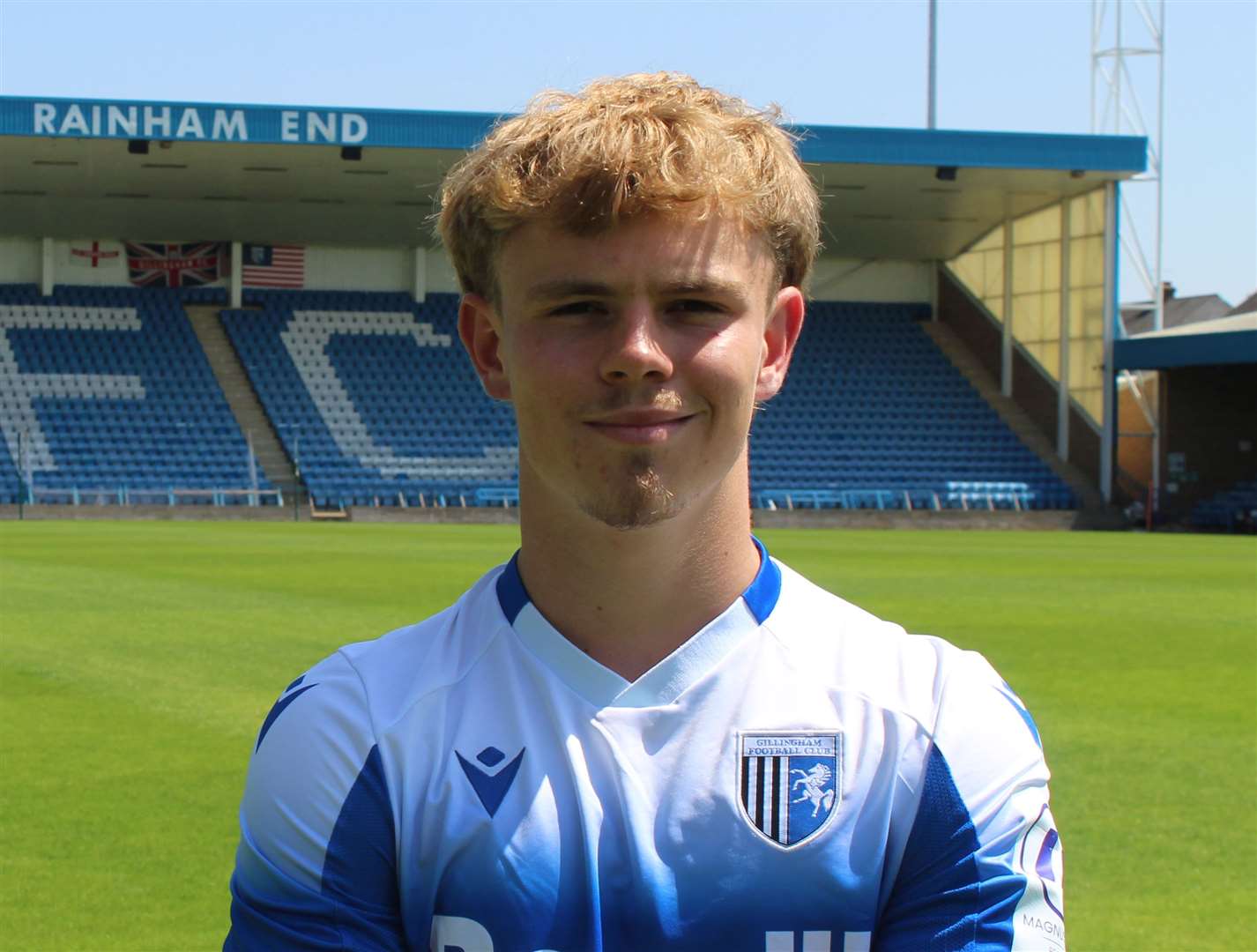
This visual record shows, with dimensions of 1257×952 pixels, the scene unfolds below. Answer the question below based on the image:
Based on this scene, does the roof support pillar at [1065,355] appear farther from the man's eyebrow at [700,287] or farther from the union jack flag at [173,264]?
the man's eyebrow at [700,287]

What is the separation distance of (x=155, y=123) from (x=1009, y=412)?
77.4 feet

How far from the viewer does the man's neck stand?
2.07 meters

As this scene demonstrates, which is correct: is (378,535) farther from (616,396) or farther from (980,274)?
(616,396)

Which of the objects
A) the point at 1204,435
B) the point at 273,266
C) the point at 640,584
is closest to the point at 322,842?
the point at 640,584

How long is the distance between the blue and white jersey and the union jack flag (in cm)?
4674

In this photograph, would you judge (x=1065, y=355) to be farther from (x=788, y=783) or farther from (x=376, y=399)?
(x=788, y=783)

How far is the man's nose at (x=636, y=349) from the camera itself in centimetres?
193

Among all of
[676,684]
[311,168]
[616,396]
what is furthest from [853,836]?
[311,168]

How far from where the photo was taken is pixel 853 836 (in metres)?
1.94

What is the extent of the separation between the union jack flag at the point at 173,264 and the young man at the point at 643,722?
153ft

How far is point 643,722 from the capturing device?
6.47 feet

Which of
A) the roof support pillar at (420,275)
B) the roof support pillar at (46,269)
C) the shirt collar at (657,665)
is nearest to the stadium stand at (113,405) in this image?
the roof support pillar at (46,269)

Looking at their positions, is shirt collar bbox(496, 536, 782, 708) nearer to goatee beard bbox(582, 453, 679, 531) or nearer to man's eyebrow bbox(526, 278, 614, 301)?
goatee beard bbox(582, 453, 679, 531)

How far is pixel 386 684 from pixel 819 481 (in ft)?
132
